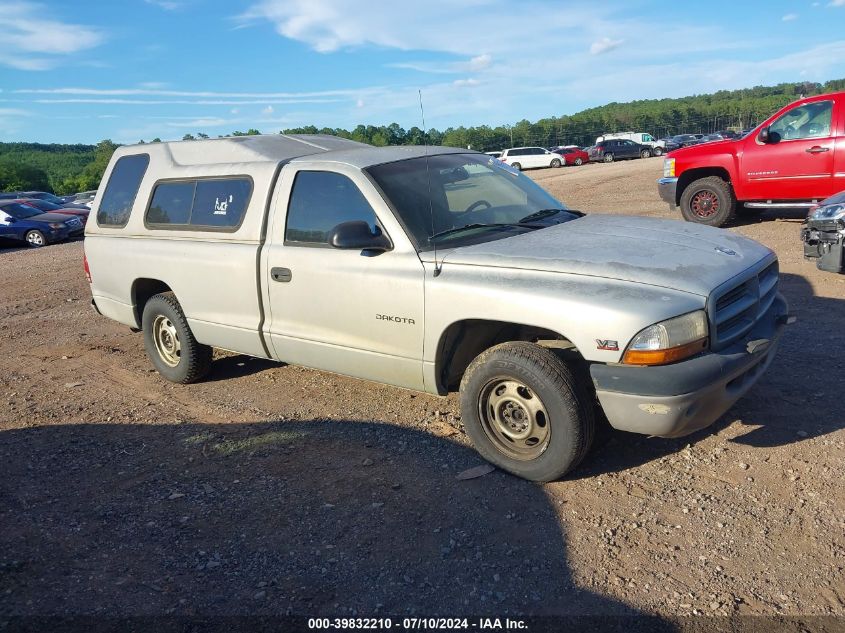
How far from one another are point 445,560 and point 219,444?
2.13 m

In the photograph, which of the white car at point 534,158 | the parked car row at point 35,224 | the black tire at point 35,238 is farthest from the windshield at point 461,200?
the white car at point 534,158

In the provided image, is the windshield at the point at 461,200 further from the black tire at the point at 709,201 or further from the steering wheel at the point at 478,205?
the black tire at the point at 709,201

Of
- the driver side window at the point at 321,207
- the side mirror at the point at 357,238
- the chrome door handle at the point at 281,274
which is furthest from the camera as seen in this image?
the chrome door handle at the point at 281,274

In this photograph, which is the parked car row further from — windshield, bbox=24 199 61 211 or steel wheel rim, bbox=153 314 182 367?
steel wheel rim, bbox=153 314 182 367

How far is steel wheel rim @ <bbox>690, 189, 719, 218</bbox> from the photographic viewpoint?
11.0 meters

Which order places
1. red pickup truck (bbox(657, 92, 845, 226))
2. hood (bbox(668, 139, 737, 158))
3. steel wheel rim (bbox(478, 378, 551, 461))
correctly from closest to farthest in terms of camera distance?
steel wheel rim (bbox(478, 378, 551, 461)) → red pickup truck (bbox(657, 92, 845, 226)) → hood (bbox(668, 139, 737, 158))

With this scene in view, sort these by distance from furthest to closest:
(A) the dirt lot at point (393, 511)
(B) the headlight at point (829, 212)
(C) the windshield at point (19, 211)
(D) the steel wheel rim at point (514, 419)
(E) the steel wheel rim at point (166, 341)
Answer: (C) the windshield at point (19, 211)
(B) the headlight at point (829, 212)
(E) the steel wheel rim at point (166, 341)
(D) the steel wheel rim at point (514, 419)
(A) the dirt lot at point (393, 511)

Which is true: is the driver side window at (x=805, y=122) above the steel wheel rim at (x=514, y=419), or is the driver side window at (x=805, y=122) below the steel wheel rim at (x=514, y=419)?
above

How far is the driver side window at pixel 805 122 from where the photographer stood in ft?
31.9

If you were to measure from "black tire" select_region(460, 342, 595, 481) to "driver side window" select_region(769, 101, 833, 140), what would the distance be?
324 inches

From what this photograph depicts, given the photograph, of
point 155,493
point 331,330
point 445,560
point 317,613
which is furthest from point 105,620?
point 331,330

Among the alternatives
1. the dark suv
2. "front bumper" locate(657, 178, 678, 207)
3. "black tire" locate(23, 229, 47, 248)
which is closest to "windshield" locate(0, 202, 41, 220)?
"black tire" locate(23, 229, 47, 248)

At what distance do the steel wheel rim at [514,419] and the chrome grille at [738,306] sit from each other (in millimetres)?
975

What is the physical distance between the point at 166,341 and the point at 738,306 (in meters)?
4.67
